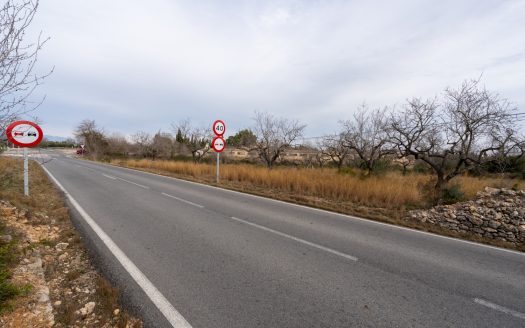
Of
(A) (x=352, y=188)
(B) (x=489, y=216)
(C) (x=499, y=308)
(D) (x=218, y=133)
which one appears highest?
(D) (x=218, y=133)

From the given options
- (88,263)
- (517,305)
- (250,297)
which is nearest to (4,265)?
(88,263)

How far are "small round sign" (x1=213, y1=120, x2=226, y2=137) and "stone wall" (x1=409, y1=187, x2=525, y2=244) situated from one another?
9.91m

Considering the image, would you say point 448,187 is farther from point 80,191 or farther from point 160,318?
point 80,191

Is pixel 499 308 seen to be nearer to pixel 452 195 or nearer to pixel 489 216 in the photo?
pixel 489 216

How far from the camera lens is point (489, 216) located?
6.45 m

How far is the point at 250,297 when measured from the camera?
9.70 ft

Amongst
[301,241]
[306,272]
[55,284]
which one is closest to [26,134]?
[55,284]

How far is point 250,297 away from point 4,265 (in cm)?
328

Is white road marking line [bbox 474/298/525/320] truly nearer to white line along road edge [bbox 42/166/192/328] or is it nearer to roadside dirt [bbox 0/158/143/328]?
white line along road edge [bbox 42/166/192/328]

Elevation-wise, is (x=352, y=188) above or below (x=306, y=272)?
above

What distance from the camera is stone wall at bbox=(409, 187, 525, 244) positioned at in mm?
5945

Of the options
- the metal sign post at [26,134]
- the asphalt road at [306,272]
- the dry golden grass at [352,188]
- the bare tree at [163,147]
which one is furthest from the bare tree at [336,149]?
the bare tree at [163,147]

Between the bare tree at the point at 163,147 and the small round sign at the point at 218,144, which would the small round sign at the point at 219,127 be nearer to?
the small round sign at the point at 218,144

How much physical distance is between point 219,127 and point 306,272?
11.2 meters
